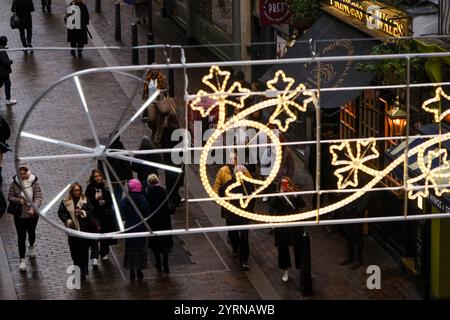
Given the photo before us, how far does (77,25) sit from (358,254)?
1579 cm

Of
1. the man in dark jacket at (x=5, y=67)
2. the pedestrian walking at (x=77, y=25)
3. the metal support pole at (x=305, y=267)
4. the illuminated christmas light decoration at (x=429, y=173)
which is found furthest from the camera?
the pedestrian walking at (x=77, y=25)

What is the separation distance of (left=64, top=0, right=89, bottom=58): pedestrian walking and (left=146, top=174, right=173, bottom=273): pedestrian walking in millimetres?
14958

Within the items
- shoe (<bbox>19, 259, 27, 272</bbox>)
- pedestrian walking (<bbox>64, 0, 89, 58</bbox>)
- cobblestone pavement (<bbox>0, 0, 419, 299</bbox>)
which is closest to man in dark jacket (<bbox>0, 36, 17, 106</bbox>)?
cobblestone pavement (<bbox>0, 0, 419, 299</bbox>)

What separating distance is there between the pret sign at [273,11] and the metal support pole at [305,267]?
8.16 meters

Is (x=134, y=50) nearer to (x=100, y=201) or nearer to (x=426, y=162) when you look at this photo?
(x=100, y=201)

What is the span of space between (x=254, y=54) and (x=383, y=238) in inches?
369

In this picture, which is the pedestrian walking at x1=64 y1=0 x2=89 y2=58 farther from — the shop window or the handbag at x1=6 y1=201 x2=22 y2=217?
the handbag at x1=6 y1=201 x2=22 y2=217

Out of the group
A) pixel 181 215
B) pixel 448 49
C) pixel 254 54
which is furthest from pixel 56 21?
pixel 448 49

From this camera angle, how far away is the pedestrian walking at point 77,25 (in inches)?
1344

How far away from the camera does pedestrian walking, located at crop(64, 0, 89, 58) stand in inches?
1344

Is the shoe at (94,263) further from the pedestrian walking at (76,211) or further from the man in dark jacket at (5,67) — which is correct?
the man in dark jacket at (5,67)

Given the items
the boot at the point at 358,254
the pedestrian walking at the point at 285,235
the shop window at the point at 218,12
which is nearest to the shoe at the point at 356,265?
the boot at the point at 358,254

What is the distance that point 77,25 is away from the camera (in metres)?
34.1
